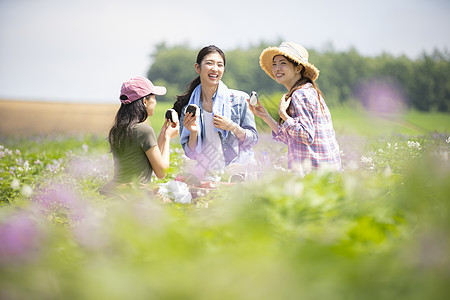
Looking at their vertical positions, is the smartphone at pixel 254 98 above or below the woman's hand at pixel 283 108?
above

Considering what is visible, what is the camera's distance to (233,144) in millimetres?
4301

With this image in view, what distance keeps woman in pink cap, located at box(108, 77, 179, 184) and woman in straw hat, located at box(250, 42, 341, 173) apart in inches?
37.4

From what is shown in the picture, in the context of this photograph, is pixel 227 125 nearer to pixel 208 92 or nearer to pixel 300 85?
pixel 208 92

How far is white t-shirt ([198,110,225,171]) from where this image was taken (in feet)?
14.0

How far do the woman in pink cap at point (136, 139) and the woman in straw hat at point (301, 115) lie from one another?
37.4 inches

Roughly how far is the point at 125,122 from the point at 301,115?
1477 millimetres

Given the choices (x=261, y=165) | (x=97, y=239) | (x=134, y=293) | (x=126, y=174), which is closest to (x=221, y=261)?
(x=134, y=293)

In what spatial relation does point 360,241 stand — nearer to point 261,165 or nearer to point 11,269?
point 11,269

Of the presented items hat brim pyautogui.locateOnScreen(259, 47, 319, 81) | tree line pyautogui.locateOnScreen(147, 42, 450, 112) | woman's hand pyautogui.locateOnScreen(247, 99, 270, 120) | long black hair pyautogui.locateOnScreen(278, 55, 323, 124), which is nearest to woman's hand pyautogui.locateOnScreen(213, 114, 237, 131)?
woman's hand pyautogui.locateOnScreen(247, 99, 270, 120)

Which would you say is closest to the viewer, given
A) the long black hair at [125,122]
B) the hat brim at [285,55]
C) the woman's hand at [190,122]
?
the long black hair at [125,122]

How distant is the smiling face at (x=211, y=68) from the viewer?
413 cm

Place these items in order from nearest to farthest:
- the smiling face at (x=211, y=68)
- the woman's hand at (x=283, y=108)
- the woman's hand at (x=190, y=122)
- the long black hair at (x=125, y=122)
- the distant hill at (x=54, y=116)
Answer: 1. the woman's hand at (x=283, y=108)
2. the long black hair at (x=125, y=122)
3. the woman's hand at (x=190, y=122)
4. the smiling face at (x=211, y=68)
5. the distant hill at (x=54, y=116)

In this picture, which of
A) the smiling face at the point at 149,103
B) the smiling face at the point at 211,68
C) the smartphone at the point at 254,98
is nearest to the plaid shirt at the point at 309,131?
the smartphone at the point at 254,98

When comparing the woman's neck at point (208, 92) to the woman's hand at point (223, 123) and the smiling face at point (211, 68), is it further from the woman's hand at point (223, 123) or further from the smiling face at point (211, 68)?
the woman's hand at point (223, 123)
